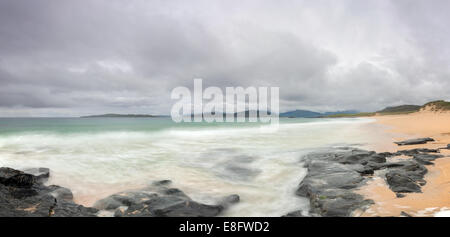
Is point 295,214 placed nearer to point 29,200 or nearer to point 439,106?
point 29,200

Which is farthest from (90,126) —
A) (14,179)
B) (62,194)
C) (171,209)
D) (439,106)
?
(439,106)

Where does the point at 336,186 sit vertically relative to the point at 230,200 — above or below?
above

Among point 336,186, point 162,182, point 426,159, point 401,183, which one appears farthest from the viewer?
point 426,159

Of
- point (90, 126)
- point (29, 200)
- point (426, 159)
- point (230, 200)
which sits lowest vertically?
point (230, 200)

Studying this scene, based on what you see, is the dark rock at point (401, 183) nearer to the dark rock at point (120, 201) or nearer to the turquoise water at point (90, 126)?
the dark rock at point (120, 201)

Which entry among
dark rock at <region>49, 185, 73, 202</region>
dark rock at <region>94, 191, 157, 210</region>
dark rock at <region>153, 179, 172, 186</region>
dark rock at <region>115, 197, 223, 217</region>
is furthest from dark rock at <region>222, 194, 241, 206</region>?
dark rock at <region>49, 185, 73, 202</region>

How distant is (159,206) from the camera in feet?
20.0

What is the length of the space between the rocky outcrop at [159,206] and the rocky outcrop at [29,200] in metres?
0.66

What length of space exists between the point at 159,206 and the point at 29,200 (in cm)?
362

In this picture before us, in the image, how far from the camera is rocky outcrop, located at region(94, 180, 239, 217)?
19.2ft

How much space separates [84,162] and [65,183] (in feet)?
14.0

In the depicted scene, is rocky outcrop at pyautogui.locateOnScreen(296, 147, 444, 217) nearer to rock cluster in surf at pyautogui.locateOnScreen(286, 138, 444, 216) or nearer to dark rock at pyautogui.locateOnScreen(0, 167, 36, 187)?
rock cluster in surf at pyautogui.locateOnScreen(286, 138, 444, 216)
